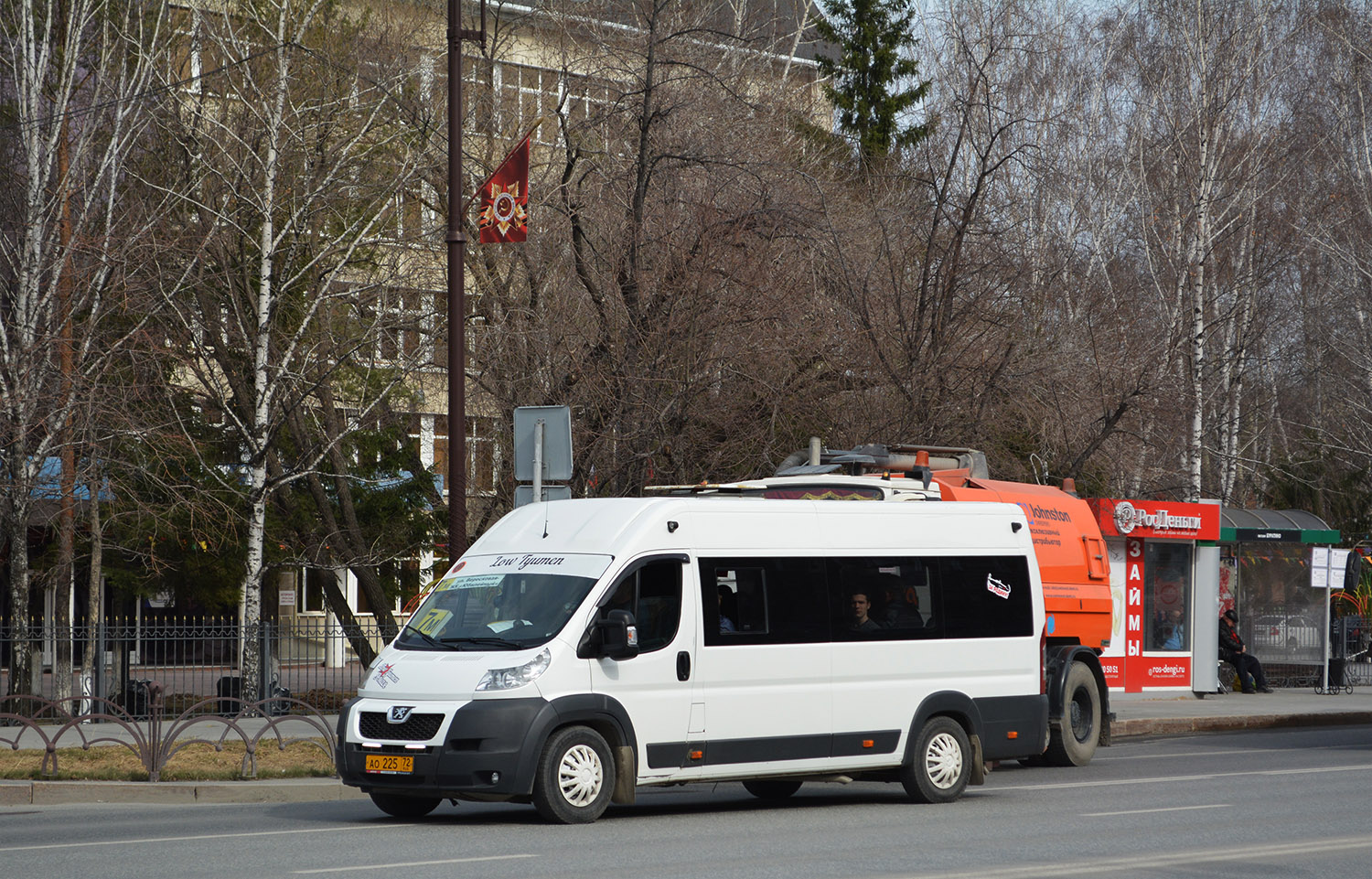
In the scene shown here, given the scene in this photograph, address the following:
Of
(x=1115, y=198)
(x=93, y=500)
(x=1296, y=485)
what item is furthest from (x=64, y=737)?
(x=1296, y=485)

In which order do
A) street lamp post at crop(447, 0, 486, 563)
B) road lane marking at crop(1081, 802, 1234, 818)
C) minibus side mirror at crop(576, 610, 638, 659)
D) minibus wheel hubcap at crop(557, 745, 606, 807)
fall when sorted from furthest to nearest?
street lamp post at crop(447, 0, 486, 563) → road lane marking at crop(1081, 802, 1234, 818) → minibus side mirror at crop(576, 610, 638, 659) → minibus wheel hubcap at crop(557, 745, 606, 807)

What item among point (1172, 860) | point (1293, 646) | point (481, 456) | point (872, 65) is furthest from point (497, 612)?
point (872, 65)

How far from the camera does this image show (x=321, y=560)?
26.0 m

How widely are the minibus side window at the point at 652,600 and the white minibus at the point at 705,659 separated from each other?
0.05 feet

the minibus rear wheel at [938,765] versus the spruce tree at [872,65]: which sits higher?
the spruce tree at [872,65]

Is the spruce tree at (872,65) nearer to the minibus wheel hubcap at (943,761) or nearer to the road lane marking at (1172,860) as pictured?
the minibus wheel hubcap at (943,761)

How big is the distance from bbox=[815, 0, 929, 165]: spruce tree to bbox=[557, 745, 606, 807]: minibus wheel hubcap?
31609 millimetres

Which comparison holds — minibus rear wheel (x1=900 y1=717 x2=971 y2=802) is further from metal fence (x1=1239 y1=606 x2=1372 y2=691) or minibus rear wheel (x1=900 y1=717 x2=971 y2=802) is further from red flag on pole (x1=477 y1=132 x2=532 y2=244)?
metal fence (x1=1239 y1=606 x2=1372 y2=691)

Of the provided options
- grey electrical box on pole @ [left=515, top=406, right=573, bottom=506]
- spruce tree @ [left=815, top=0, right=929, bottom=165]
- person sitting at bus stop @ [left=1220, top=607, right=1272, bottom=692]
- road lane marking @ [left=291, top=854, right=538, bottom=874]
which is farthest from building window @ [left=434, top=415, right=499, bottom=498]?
spruce tree @ [left=815, top=0, right=929, bottom=165]

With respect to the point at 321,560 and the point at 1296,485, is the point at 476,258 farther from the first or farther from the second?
the point at 1296,485

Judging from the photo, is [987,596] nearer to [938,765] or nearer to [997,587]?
[997,587]

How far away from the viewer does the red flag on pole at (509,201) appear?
18.5 meters

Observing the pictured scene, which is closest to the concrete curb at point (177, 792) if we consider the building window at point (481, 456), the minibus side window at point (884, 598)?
the minibus side window at point (884, 598)

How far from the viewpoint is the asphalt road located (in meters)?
9.33
